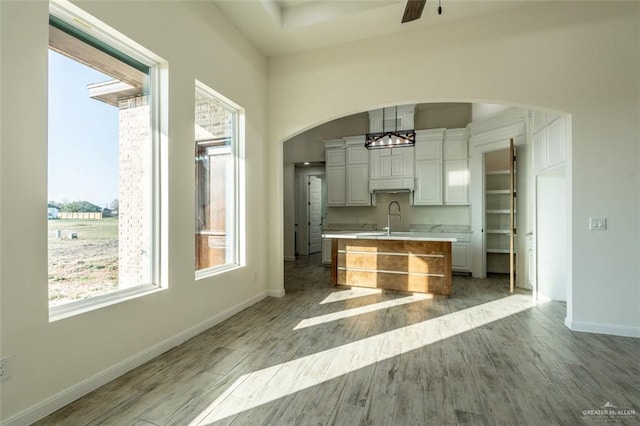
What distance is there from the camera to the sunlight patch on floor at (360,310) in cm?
345

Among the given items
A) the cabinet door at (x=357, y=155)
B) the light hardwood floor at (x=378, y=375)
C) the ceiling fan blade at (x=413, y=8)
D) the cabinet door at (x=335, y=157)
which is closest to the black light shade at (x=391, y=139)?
the cabinet door at (x=357, y=155)

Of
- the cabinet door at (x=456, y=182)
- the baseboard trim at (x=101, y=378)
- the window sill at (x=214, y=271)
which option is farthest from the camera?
the cabinet door at (x=456, y=182)

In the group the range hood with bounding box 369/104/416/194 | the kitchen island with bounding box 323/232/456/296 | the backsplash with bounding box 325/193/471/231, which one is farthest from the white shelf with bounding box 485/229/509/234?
the kitchen island with bounding box 323/232/456/296

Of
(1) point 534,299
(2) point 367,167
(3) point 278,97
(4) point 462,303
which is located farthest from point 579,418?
(2) point 367,167

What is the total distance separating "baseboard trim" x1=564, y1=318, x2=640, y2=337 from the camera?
304cm

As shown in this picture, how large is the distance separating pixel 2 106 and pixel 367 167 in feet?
19.5

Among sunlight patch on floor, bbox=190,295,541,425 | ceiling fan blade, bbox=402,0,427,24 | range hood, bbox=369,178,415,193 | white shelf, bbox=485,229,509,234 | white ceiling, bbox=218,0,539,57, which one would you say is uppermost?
white ceiling, bbox=218,0,539,57

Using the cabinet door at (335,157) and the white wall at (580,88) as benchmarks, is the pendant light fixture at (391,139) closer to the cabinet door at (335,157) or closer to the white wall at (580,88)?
the white wall at (580,88)

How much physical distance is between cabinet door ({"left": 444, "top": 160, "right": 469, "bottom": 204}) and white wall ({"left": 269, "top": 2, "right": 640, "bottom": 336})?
2654 mm

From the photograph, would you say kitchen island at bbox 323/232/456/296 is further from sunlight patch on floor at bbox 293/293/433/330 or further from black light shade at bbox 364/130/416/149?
black light shade at bbox 364/130/416/149

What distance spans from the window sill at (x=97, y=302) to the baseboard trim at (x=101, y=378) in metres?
0.48

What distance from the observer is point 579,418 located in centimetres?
180

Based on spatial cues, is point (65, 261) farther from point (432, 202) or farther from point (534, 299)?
point (432, 202)

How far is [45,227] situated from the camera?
6.15 ft
